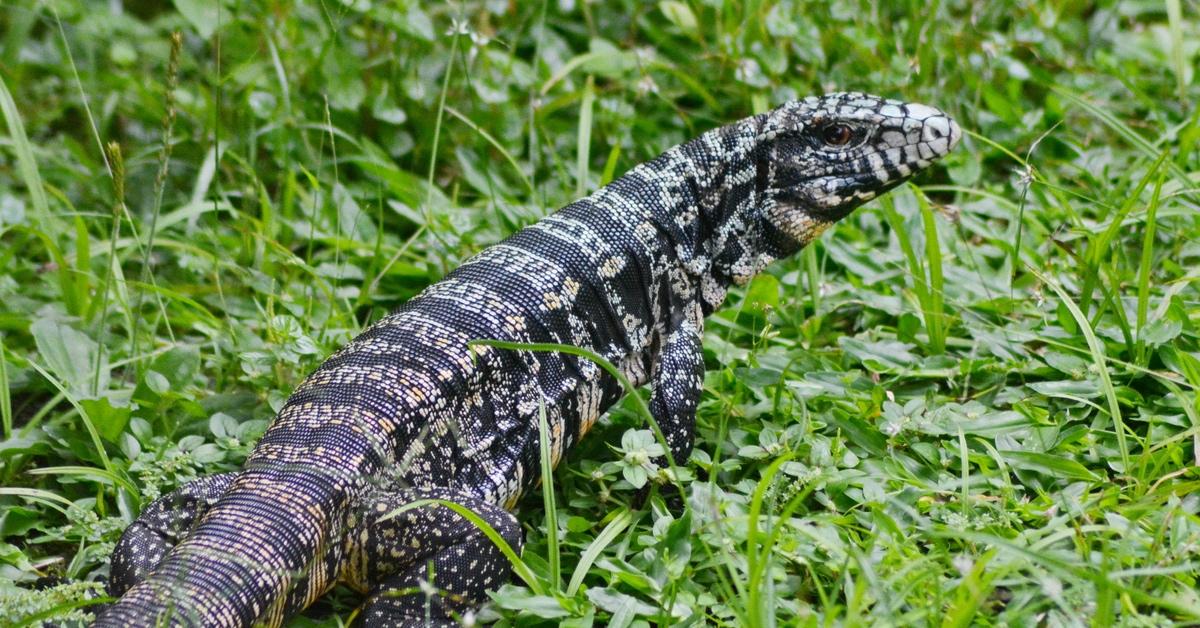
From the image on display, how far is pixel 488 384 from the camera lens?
5125 mm

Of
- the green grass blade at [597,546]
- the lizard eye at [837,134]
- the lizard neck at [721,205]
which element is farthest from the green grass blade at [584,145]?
the green grass blade at [597,546]

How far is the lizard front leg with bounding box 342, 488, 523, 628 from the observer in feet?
14.8

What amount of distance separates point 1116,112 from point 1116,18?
1343mm

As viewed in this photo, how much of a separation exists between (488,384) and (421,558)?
85 cm

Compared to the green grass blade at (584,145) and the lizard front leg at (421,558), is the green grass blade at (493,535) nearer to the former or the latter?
the lizard front leg at (421,558)

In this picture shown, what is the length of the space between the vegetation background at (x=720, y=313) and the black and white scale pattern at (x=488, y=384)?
0.28 meters

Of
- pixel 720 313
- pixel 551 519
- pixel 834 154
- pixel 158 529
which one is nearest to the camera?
pixel 551 519

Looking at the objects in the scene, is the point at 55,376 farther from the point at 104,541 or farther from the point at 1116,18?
the point at 1116,18

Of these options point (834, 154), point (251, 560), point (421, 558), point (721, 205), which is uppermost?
point (834, 154)

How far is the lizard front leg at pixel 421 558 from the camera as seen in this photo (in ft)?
14.8

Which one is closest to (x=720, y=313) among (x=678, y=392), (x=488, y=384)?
(x=678, y=392)

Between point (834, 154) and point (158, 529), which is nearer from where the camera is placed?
point (158, 529)

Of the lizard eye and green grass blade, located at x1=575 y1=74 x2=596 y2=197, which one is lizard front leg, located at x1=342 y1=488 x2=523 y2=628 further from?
green grass blade, located at x1=575 y1=74 x2=596 y2=197

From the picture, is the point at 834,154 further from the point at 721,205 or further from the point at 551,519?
the point at 551,519
